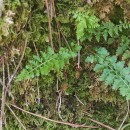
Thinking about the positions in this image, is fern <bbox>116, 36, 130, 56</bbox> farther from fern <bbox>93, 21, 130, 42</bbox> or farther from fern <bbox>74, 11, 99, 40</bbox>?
fern <bbox>74, 11, 99, 40</bbox>

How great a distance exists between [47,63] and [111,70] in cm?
47

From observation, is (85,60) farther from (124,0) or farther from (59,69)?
(124,0)

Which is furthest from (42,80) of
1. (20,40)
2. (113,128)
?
(113,128)

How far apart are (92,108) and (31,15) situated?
33.9 inches

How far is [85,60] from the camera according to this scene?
6.87 feet

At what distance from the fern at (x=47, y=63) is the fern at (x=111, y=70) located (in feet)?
0.57

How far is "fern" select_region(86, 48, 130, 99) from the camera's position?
2.03 meters

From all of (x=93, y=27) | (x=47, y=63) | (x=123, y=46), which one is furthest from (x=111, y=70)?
(x=47, y=63)

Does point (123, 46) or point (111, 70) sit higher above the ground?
point (123, 46)

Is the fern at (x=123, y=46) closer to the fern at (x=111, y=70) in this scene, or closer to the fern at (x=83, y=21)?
the fern at (x=111, y=70)

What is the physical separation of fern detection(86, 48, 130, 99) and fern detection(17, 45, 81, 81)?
0.17 meters

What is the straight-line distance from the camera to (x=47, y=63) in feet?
6.68

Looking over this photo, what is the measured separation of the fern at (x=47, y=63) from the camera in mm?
2012

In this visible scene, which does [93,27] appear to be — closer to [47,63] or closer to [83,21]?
[83,21]
